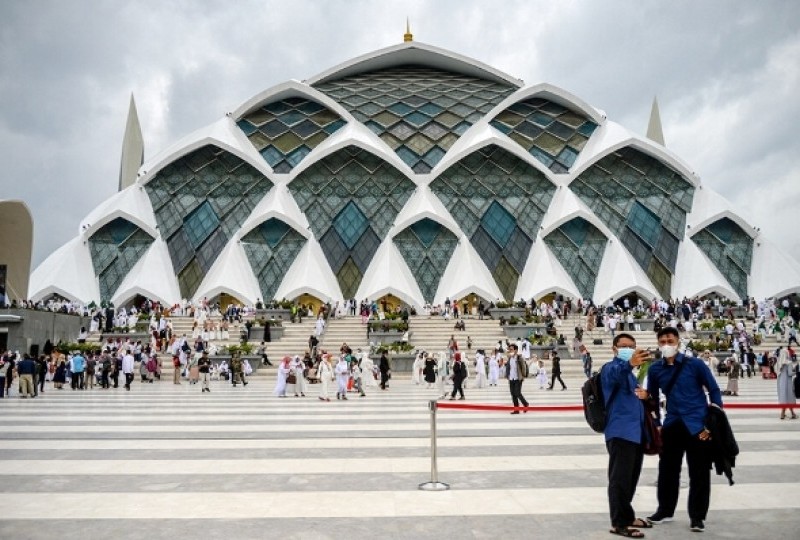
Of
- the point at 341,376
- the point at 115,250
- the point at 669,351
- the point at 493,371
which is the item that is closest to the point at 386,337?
the point at 493,371

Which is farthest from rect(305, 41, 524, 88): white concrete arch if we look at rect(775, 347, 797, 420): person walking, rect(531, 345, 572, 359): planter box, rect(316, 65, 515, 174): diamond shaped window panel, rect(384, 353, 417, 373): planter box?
rect(775, 347, 797, 420): person walking

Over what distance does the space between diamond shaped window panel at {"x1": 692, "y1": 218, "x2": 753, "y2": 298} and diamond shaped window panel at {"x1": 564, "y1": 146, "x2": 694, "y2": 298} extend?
1.92 metres

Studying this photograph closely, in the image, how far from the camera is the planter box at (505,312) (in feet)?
104

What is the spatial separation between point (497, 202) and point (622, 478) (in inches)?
1624

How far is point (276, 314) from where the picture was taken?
31.5 m

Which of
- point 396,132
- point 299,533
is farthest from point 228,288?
point 299,533

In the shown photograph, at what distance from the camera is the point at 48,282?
38969 millimetres

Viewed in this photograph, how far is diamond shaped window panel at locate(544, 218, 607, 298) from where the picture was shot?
41875 millimetres

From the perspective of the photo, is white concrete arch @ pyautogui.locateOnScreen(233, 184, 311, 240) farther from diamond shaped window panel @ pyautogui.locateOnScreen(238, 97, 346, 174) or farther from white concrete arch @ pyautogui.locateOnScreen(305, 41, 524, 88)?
white concrete arch @ pyautogui.locateOnScreen(305, 41, 524, 88)

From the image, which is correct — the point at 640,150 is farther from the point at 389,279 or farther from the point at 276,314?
the point at 276,314

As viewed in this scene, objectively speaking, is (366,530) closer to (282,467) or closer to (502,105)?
(282,467)

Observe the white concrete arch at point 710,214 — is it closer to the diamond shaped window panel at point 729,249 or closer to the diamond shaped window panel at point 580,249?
the diamond shaped window panel at point 729,249

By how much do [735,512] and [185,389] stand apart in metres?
16.8

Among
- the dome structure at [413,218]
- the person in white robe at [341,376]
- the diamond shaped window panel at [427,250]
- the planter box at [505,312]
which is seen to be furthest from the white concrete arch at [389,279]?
the person in white robe at [341,376]
